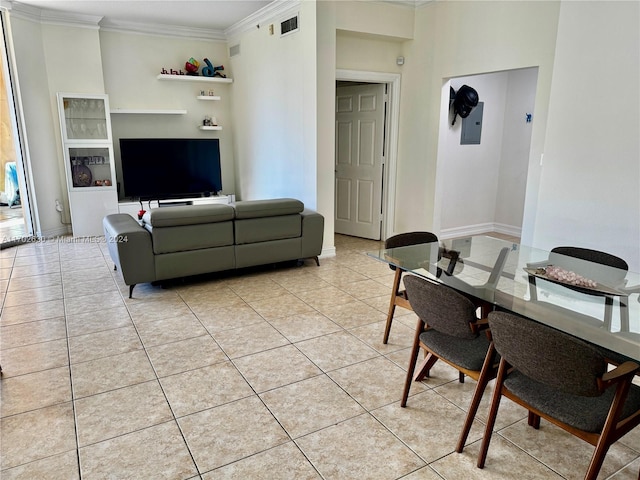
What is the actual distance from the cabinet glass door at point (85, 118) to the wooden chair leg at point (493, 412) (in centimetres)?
601

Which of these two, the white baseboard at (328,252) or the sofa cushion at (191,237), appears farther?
the white baseboard at (328,252)

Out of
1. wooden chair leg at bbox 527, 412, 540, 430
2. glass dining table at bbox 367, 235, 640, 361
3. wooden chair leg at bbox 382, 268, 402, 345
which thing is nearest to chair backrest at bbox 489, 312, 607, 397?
glass dining table at bbox 367, 235, 640, 361

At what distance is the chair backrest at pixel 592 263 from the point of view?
2502 mm

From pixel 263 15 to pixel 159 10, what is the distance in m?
1.34

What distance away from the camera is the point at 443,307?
2008 millimetres

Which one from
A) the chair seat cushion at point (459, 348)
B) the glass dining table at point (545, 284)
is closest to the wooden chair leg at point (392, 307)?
the glass dining table at point (545, 284)

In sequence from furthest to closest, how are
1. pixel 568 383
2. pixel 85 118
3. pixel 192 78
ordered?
pixel 192 78, pixel 85 118, pixel 568 383

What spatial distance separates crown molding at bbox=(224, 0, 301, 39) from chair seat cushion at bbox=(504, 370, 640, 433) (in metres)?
4.56

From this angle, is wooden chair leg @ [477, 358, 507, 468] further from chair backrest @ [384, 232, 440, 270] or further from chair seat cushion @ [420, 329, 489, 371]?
chair backrest @ [384, 232, 440, 270]

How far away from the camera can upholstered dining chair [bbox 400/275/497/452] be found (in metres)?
1.96

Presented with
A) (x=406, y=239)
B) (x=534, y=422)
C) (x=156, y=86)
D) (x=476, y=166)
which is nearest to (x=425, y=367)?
(x=534, y=422)

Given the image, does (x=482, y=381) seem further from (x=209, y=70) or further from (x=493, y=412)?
(x=209, y=70)

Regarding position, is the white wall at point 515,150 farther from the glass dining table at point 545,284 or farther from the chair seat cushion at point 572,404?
the chair seat cushion at point 572,404

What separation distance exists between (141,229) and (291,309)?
5.06 feet
